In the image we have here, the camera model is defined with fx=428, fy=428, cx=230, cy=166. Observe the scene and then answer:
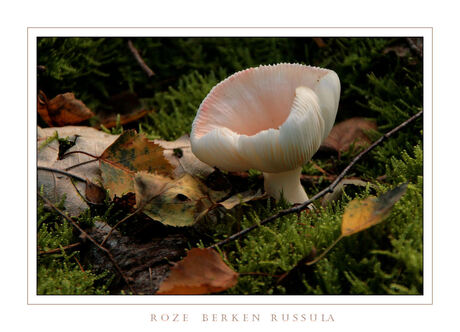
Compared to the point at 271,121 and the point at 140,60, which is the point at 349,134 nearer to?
the point at 271,121

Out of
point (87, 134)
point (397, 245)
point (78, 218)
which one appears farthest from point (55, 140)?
point (397, 245)

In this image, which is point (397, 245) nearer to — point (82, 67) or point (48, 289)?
point (48, 289)

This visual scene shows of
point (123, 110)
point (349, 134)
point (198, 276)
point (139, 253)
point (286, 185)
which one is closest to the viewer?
point (198, 276)

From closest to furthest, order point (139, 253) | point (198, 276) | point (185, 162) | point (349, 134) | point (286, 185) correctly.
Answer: point (198, 276)
point (139, 253)
point (286, 185)
point (185, 162)
point (349, 134)

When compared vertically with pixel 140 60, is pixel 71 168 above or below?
below

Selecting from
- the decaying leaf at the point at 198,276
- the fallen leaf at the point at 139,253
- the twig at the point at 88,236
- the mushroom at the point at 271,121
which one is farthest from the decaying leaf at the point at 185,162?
the decaying leaf at the point at 198,276

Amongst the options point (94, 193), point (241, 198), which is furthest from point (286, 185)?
point (94, 193)

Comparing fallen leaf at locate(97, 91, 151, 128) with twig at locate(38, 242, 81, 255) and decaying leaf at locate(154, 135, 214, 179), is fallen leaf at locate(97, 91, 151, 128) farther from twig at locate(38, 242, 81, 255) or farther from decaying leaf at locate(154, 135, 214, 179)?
twig at locate(38, 242, 81, 255)
